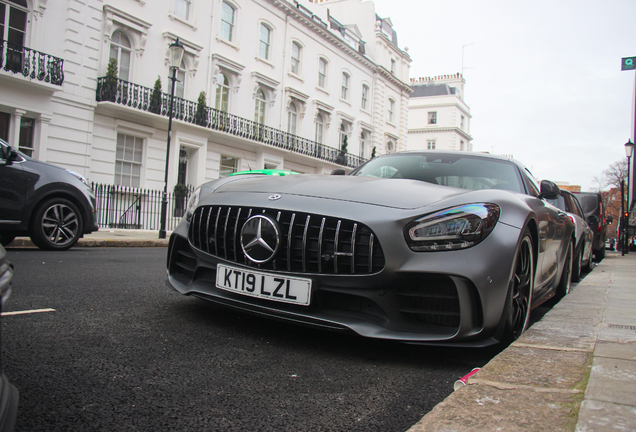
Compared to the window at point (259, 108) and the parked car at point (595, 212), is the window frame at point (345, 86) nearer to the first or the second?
the window at point (259, 108)

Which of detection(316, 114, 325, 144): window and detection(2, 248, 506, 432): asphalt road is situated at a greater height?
detection(316, 114, 325, 144): window

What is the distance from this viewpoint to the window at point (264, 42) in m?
24.1

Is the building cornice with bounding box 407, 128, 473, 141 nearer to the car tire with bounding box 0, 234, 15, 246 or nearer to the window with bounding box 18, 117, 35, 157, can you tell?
the window with bounding box 18, 117, 35, 157

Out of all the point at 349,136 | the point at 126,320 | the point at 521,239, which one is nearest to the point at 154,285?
the point at 126,320

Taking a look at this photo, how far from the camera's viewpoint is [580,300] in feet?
14.0

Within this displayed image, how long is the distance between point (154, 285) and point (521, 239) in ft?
10.1

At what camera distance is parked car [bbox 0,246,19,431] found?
1.02 metres

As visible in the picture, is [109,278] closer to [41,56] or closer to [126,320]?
[126,320]

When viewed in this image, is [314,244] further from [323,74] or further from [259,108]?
[323,74]

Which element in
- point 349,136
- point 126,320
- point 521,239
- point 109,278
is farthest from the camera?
point 349,136

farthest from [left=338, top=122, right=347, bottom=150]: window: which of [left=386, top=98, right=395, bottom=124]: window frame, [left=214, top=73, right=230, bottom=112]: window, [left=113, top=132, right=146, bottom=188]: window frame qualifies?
[left=113, top=132, right=146, bottom=188]: window frame

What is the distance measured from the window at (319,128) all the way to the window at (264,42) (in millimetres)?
5540

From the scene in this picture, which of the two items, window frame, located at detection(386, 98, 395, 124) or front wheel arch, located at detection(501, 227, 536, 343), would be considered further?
window frame, located at detection(386, 98, 395, 124)

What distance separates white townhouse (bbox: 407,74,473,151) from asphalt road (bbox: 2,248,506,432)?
57362 mm
